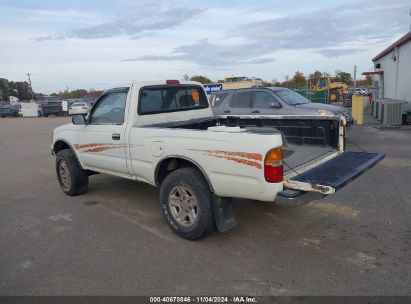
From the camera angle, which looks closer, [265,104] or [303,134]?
[303,134]

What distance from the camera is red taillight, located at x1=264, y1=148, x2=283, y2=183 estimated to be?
358cm

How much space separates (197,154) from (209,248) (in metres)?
1.07

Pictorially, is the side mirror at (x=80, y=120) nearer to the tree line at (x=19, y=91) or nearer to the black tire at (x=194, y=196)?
the black tire at (x=194, y=196)

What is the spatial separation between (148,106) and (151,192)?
1804 millimetres

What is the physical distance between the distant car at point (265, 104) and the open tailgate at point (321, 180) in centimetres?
548

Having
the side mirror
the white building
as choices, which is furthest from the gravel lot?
the white building

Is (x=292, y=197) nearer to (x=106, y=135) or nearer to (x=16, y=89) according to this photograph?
(x=106, y=135)

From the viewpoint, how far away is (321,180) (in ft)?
12.5

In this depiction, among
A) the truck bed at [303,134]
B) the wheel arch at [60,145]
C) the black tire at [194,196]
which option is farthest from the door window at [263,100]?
the black tire at [194,196]

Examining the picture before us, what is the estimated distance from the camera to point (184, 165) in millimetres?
4613

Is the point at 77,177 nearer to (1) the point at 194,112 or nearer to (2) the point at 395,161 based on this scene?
(1) the point at 194,112

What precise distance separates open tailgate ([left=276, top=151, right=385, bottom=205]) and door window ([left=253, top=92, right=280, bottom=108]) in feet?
18.7

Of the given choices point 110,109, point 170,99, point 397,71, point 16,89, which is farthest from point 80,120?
point 16,89

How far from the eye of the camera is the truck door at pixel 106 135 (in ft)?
17.3
